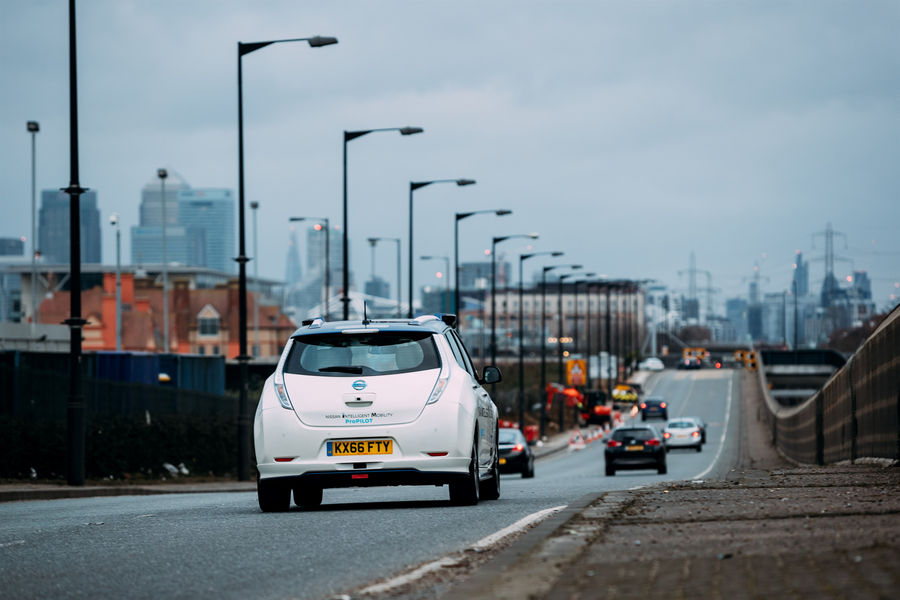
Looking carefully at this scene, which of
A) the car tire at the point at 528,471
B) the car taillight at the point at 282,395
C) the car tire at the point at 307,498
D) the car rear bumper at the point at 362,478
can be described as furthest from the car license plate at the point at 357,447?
the car tire at the point at 528,471

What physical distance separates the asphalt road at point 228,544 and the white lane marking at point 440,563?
0.53ft

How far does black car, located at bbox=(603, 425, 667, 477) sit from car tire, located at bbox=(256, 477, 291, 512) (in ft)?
90.5

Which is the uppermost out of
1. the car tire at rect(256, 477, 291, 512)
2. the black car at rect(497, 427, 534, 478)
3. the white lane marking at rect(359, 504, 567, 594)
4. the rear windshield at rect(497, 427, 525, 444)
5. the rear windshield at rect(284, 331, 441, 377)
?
the rear windshield at rect(284, 331, 441, 377)

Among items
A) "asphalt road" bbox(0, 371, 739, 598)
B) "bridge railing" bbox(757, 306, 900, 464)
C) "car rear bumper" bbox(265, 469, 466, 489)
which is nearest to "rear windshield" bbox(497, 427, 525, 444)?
"bridge railing" bbox(757, 306, 900, 464)

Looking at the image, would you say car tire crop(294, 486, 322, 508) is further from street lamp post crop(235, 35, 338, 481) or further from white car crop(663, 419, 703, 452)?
white car crop(663, 419, 703, 452)

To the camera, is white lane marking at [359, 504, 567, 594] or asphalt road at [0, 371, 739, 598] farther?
asphalt road at [0, 371, 739, 598]

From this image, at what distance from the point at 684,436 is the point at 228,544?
57008 mm

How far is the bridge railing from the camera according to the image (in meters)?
19.8

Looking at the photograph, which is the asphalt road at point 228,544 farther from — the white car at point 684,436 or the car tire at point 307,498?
the white car at point 684,436

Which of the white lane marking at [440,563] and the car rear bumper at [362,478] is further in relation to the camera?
the car rear bumper at [362,478]

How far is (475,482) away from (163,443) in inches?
739

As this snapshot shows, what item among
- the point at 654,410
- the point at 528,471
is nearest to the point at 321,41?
the point at 528,471

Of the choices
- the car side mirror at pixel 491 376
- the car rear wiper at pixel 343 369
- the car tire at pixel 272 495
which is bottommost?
the car tire at pixel 272 495

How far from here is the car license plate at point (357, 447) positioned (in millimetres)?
14039
